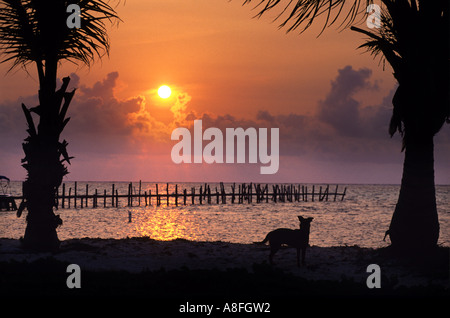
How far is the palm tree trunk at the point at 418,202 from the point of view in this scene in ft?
49.5

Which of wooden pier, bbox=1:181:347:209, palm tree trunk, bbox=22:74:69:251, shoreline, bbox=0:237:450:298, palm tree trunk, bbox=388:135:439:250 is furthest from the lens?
wooden pier, bbox=1:181:347:209

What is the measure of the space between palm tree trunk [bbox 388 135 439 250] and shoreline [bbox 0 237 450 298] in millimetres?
568

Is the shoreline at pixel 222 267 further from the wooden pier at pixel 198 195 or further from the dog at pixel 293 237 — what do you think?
the wooden pier at pixel 198 195

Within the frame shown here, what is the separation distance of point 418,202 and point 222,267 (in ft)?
18.6

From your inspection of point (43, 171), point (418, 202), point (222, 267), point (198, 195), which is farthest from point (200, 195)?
point (222, 267)

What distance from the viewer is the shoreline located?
436 inches

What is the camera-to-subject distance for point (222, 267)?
1437 centimetres

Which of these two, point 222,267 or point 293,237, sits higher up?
point 293,237

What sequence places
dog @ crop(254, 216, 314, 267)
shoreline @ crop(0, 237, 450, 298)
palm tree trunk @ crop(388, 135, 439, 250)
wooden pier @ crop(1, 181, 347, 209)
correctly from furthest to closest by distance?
1. wooden pier @ crop(1, 181, 347, 209)
2. palm tree trunk @ crop(388, 135, 439, 250)
3. dog @ crop(254, 216, 314, 267)
4. shoreline @ crop(0, 237, 450, 298)

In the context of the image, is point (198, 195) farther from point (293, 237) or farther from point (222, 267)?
point (293, 237)

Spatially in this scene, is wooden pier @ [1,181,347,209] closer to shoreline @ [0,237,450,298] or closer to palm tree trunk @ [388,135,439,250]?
shoreline @ [0,237,450,298]

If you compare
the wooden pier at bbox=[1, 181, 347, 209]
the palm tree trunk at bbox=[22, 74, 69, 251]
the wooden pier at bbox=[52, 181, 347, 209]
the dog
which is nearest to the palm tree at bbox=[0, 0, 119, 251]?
the palm tree trunk at bbox=[22, 74, 69, 251]
